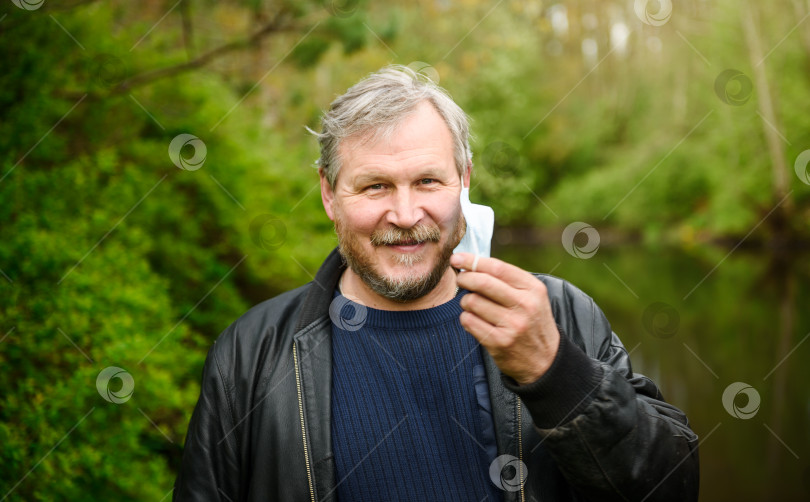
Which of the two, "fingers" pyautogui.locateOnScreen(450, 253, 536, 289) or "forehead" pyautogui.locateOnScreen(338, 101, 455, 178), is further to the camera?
"forehead" pyautogui.locateOnScreen(338, 101, 455, 178)

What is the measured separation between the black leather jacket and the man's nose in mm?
422

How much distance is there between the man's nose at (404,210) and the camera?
6.56ft

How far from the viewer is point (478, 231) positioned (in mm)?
1944

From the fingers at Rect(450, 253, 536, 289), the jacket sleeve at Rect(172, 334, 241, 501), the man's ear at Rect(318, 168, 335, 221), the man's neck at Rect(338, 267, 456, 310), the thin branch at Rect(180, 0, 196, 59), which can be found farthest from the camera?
the thin branch at Rect(180, 0, 196, 59)

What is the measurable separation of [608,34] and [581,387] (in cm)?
4562

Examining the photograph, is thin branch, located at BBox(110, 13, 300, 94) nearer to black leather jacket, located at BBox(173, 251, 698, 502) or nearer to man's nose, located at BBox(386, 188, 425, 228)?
black leather jacket, located at BBox(173, 251, 698, 502)

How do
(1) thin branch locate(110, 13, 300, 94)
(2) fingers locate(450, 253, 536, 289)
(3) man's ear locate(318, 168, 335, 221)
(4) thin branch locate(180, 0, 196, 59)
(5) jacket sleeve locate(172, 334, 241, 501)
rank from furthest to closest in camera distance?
(4) thin branch locate(180, 0, 196, 59) → (1) thin branch locate(110, 13, 300, 94) → (3) man's ear locate(318, 168, 335, 221) → (5) jacket sleeve locate(172, 334, 241, 501) → (2) fingers locate(450, 253, 536, 289)

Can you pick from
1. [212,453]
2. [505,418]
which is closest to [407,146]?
[505,418]

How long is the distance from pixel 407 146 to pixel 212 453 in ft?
3.75

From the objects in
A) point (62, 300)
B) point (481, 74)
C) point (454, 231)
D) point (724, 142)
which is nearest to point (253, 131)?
Answer: point (62, 300)

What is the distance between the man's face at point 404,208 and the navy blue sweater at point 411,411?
0.51 feet

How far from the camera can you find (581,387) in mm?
1653

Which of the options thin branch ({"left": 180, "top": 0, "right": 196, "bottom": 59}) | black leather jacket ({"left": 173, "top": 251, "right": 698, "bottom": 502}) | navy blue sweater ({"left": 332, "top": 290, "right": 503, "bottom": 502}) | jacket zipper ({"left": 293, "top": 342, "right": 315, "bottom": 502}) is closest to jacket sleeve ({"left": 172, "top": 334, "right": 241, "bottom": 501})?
black leather jacket ({"left": 173, "top": 251, "right": 698, "bottom": 502})

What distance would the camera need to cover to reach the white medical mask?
6.36ft
